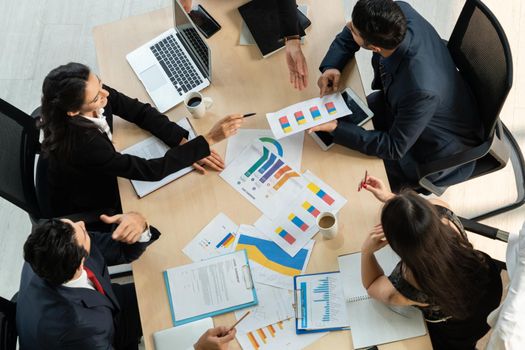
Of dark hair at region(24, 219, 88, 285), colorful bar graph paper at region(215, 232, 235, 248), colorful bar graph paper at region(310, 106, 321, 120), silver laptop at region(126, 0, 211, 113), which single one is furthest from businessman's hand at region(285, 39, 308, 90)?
dark hair at region(24, 219, 88, 285)

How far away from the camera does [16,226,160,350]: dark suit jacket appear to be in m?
1.78

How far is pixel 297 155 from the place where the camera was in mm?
2148

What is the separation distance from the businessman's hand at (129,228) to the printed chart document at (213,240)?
18 centimetres

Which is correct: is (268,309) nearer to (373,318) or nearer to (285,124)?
(373,318)

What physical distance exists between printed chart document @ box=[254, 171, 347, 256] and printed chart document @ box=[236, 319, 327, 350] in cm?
26

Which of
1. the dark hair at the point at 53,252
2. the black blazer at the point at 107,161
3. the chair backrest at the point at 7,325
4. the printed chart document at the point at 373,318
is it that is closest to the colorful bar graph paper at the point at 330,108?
the black blazer at the point at 107,161

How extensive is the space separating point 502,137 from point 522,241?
748mm

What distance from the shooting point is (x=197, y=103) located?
2.26 metres

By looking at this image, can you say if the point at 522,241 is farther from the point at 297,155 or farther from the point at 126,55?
the point at 126,55

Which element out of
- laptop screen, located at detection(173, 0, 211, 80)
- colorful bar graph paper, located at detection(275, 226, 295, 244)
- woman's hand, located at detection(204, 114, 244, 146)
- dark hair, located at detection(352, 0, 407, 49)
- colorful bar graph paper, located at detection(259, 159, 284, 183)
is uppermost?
dark hair, located at detection(352, 0, 407, 49)

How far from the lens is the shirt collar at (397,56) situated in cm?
201

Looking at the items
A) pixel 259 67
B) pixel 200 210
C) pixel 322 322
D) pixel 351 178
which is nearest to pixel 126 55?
pixel 259 67

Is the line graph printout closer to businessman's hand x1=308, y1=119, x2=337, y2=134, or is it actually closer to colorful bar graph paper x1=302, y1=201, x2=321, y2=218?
colorful bar graph paper x1=302, y1=201, x2=321, y2=218

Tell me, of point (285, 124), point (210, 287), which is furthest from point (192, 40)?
point (210, 287)
